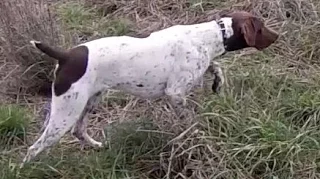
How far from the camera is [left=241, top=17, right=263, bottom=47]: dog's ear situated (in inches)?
177

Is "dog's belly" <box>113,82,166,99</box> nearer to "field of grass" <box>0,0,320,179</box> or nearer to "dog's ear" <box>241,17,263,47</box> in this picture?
"field of grass" <box>0,0,320,179</box>

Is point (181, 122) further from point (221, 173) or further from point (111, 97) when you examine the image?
point (111, 97)

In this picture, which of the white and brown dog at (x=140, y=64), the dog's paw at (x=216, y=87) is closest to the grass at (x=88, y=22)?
the dog's paw at (x=216, y=87)

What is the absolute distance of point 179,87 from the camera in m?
4.41

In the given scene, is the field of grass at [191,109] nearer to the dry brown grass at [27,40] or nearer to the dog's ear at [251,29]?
the dry brown grass at [27,40]

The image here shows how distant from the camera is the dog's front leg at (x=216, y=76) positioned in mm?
4703

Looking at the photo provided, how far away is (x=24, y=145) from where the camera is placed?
487 centimetres

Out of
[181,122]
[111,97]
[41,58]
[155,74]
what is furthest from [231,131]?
[41,58]

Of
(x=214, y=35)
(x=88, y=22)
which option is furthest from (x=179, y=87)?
(x=88, y=22)

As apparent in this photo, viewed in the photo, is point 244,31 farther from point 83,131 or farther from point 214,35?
point 83,131

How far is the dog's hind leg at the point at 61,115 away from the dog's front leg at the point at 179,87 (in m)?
0.50

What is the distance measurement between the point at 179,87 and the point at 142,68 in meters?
0.26

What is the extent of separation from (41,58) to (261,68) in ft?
5.27

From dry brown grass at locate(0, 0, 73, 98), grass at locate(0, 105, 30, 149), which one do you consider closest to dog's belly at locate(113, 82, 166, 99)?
grass at locate(0, 105, 30, 149)
